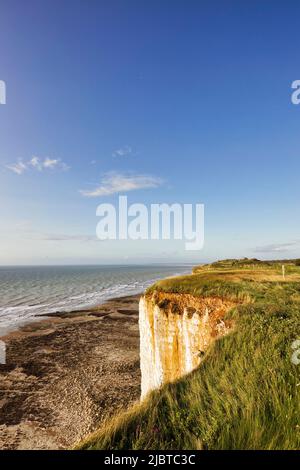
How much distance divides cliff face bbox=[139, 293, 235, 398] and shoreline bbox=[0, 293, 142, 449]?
3.57 metres

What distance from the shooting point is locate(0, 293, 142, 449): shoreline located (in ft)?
54.4

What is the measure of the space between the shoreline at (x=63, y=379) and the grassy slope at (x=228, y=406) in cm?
492

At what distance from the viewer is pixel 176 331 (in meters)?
14.7

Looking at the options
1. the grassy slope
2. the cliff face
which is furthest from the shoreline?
the grassy slope

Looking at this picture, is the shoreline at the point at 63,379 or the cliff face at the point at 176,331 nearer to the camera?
the cliff face at the point at 176,331

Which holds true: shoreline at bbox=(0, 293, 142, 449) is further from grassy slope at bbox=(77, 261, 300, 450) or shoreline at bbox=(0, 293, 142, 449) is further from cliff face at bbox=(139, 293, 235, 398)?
grassy slope at bbox=(77, 261, 300, 450)

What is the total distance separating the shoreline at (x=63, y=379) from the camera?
1659cm

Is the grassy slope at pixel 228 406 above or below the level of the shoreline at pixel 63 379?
above

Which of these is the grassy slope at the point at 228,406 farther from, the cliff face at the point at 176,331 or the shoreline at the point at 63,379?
Result: the shoreline at the point at 63,379

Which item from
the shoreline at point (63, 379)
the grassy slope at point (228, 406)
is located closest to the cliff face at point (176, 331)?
the shoreline at point (63, 379)

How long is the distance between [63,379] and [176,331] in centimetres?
1513

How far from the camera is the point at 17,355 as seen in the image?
30.1m
